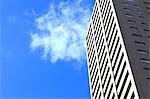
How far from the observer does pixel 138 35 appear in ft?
221

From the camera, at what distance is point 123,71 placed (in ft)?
202

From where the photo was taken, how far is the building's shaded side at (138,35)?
5690 cm

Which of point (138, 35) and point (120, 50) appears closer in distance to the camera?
point (120, 50)

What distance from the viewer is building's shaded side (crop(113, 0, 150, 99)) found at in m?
56.9

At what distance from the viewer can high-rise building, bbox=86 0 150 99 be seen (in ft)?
190

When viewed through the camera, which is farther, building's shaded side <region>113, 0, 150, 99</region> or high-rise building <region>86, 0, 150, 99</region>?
high-rise building <region>86, 0, 150, 99</region>

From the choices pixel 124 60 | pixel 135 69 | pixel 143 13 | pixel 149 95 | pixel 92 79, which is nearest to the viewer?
pixel 149 95

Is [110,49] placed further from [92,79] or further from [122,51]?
[92,79]

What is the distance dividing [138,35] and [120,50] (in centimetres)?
380

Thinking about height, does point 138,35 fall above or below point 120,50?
above

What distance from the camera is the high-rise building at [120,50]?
58.0 m

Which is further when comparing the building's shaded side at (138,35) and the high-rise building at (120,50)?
the high-rise building at (120,50)

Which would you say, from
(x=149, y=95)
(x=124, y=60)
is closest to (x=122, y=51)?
(x=124, y=60)

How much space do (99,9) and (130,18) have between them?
562 inches
